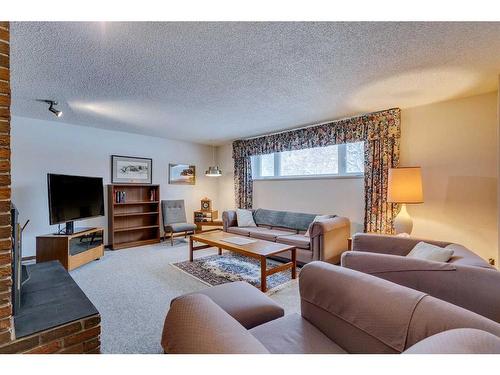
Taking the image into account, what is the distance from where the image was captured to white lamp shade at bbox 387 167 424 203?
296 centimetres

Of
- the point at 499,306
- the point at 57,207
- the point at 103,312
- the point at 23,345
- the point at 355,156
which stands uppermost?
the point at 355,156

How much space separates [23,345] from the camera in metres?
1.26

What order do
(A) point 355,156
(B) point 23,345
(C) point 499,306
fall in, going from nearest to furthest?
(B) point 23,345 → (C) point 499,306 → (A) point 355,156

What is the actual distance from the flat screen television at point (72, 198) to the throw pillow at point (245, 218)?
242 centimetres

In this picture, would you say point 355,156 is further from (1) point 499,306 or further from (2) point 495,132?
(1) point 499,306

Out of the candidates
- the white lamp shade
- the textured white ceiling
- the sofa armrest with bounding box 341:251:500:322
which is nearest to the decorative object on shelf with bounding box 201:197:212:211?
the textured white ceiling

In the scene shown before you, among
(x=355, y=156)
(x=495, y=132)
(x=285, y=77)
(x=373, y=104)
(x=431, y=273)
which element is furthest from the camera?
(x=355, y=156)

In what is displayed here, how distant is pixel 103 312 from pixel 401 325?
8.09 ft

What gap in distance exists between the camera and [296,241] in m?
3.69

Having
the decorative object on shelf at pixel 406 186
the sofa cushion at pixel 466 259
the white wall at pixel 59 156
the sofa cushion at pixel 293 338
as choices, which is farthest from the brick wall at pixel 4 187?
the white wall at pixel 59 156

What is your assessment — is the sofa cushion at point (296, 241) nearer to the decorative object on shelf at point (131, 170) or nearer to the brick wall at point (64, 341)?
the brick wall at point (64, 341)

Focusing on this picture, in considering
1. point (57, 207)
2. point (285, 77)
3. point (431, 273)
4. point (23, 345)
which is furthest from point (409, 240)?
point (57, 207)

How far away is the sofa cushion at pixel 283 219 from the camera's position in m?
4.32

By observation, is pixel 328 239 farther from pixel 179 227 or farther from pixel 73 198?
pixel 73 198
